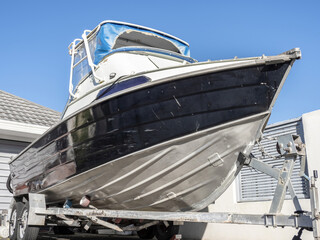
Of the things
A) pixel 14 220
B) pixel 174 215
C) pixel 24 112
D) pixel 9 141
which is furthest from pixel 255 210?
pixel 24 112

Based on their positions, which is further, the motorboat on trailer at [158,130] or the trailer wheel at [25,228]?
the trailer wheel at [25,228]

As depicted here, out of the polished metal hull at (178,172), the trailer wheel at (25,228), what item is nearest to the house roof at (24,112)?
the trailer wheel at (25,228)

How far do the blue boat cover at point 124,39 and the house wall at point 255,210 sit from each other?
245 cm

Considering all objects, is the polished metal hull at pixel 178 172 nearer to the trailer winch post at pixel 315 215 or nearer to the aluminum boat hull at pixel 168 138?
the aluminum boat hull at pixel 168 138

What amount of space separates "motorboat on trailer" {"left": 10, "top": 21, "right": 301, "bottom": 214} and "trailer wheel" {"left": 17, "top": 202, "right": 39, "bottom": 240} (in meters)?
0.59

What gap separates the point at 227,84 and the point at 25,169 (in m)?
3.91

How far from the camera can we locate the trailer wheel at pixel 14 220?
6051mm

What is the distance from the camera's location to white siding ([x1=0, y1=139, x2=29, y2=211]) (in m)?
8.77

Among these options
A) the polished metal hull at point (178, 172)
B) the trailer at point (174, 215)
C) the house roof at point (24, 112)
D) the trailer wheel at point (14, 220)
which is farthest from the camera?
the house roof at point (24, 112)

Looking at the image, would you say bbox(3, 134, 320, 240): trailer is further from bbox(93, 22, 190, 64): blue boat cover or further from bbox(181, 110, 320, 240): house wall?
bbox(93, 22, 190, 64): blue boat cover

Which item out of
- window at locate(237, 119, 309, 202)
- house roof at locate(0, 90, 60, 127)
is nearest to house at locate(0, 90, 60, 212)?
house roof at locate(0, 90, 60, 127)

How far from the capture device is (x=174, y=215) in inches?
154

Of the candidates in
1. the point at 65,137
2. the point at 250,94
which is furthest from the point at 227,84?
the point at 65,137

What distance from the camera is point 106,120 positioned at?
429 centimetres
